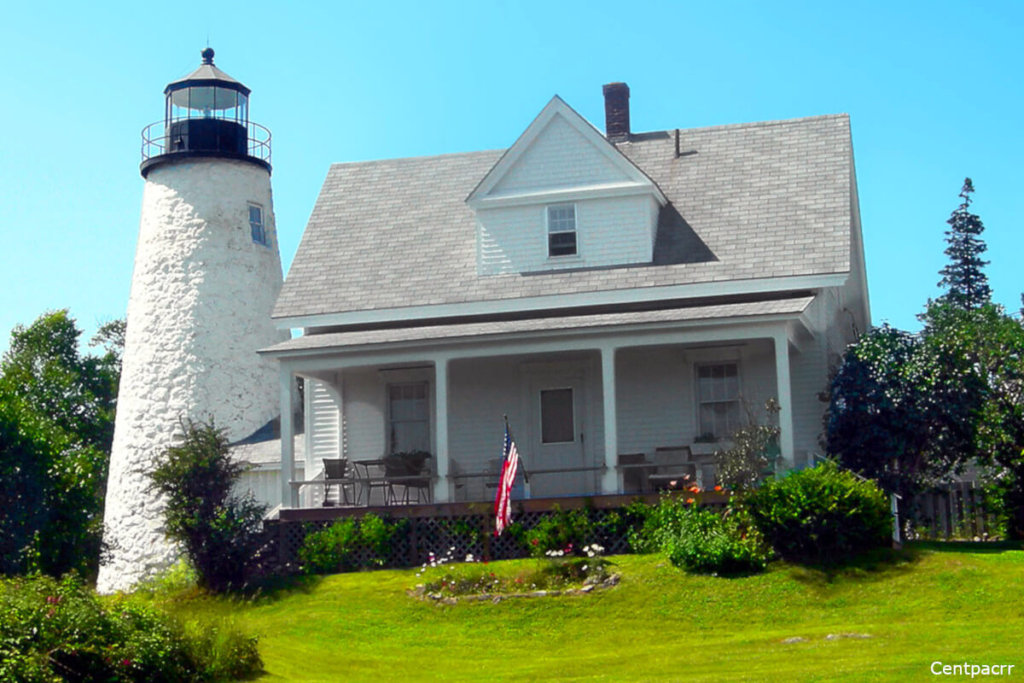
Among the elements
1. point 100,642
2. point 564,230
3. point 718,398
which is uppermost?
point 564,230

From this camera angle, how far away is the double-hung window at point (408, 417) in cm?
2692

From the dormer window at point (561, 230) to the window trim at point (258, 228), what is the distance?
7.51 m

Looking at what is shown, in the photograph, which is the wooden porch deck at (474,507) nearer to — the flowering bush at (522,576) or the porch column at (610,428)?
the porch column at (610,428)

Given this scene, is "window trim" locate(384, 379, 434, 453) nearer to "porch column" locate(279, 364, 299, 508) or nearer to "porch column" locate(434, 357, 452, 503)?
"porch column" locate(434, 357, 452, 503)

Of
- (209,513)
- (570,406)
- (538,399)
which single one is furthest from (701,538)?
(209,513)

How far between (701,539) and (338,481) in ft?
22.8

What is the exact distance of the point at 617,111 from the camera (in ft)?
98.4

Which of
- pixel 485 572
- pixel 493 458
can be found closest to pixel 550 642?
pixel 485 572

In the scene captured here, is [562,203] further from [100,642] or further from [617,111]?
[100,642]

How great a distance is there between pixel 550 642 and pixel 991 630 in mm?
5382

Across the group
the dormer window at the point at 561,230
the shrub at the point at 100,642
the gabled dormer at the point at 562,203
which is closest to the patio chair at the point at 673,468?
the gabled dormer at the point at 562,203

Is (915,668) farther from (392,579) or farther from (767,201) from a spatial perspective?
(767,201)

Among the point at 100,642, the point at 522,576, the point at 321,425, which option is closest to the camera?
the point at 100,642

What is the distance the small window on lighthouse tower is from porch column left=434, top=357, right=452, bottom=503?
827cm
